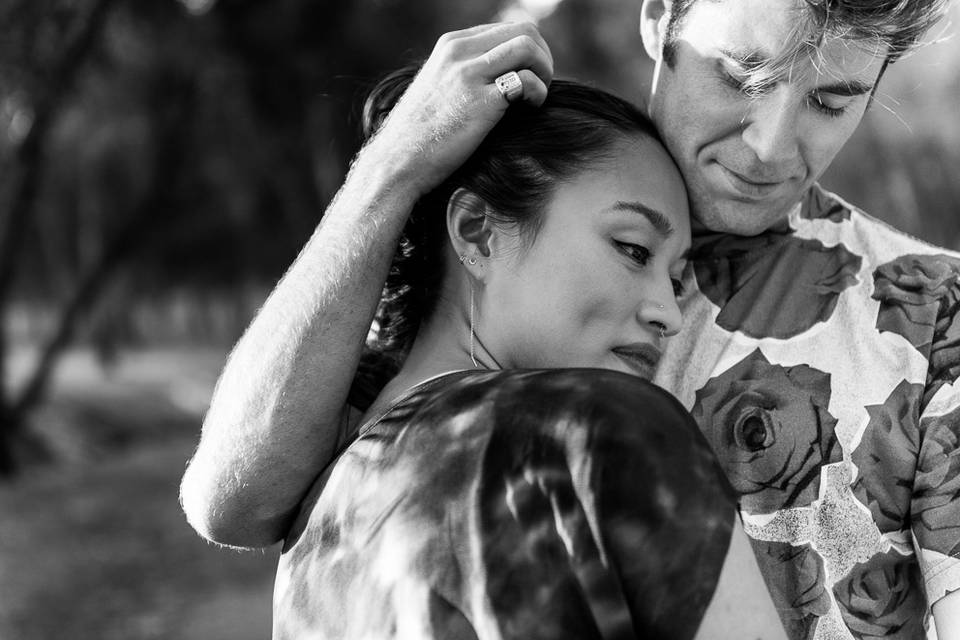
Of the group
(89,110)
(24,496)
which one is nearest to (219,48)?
(89,110)

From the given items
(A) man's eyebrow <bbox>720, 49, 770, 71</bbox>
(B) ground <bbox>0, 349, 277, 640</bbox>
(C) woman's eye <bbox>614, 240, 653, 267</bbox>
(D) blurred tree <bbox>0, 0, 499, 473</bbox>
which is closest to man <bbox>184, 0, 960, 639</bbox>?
(A) man's eyebrow <bbox>720, 49, 770, 71</bbox>

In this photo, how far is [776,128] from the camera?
212 cm

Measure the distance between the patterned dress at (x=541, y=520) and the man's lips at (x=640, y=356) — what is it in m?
0.50

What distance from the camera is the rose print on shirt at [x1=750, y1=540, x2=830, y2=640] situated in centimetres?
196

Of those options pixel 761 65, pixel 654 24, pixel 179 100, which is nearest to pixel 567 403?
pixel 761 65

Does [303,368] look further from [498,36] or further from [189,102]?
[189,102]

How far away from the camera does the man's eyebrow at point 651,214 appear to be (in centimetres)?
195

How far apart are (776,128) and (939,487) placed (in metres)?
0.71

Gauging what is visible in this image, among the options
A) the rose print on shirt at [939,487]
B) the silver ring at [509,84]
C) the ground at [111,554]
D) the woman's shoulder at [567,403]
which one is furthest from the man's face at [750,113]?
the ground at [111,554]

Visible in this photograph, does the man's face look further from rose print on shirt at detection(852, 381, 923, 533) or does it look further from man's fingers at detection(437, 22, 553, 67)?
rose print on shirt at detection(852, 381, 923, 533)

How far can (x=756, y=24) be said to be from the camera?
209 centimetres

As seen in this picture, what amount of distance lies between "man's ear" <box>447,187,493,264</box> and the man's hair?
565 millimetres

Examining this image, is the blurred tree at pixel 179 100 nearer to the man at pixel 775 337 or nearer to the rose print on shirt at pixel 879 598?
the man at pixel 775 337

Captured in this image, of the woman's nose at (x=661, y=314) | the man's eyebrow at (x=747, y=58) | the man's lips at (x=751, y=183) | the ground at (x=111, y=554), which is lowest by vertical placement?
the ground at (x=111, y=554)
